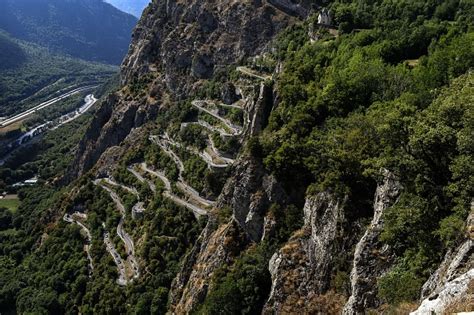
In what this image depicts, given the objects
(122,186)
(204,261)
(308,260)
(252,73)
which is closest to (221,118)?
(252,73)

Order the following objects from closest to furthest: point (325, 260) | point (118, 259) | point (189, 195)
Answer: point (325, 260) < point (118, 259) < point (189, 195)

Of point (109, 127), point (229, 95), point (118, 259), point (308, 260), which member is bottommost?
point (118, 259)

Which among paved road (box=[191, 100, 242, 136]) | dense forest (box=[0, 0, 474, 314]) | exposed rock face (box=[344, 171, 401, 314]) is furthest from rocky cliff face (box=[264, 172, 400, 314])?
paved road (box=[191, 100, 242, 136])

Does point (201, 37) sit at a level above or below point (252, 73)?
above

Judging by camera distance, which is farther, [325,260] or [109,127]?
[109,127]

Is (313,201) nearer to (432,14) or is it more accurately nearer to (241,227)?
(241,227)

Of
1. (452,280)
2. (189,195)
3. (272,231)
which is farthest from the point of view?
(189,195)

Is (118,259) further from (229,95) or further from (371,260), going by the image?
(371,260)
